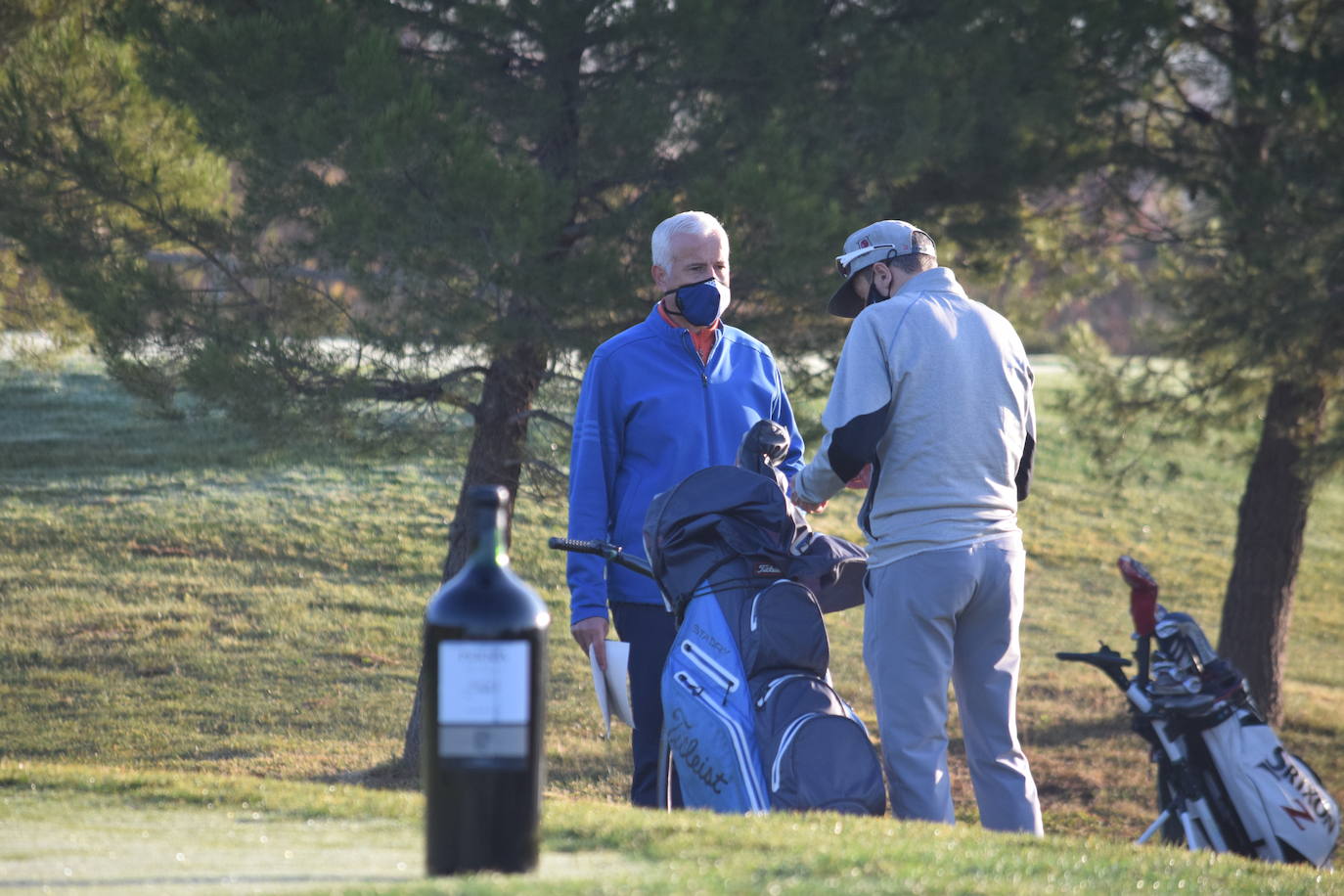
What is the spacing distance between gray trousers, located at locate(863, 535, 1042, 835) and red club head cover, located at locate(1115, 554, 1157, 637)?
2.02m

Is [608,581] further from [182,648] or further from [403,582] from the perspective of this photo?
[403,582]

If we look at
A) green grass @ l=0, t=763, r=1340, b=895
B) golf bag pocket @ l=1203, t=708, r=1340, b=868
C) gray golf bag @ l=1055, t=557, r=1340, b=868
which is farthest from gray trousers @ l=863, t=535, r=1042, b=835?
golf bag pocket @ l=1203, t=708, r=1340, b=868

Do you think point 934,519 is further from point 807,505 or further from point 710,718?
point 710,718

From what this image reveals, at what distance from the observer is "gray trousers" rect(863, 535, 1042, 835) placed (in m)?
3.99

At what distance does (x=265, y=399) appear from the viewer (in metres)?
7.58

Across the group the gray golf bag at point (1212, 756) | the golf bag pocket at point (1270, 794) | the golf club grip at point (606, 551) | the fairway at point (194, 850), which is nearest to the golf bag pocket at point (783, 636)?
the golf club grip at point (606, 551)

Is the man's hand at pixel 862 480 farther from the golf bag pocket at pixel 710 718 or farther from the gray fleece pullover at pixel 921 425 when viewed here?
the golf bag pocket at pixel 710 718

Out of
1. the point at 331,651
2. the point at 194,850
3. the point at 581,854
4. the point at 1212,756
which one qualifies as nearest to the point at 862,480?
the point at 581,854

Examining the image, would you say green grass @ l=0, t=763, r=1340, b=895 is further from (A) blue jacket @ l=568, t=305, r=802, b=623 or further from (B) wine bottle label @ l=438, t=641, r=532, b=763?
(A) blue jacket @ l=568, t=305, r=802, b=623

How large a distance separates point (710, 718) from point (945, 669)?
788 mm

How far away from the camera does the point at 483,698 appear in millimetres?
1996

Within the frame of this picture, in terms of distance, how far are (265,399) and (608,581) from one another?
370cm

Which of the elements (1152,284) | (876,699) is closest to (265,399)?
(876,699)

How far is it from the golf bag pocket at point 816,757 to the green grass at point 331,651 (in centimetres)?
20
